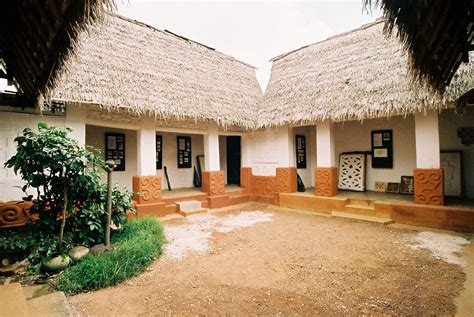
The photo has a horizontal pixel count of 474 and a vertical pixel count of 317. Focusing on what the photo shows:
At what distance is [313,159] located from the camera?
361 inches

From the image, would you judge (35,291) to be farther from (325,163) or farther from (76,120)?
(325,163)

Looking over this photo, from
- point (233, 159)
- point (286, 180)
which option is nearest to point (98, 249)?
point (286, 180)

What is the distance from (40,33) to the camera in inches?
95.6

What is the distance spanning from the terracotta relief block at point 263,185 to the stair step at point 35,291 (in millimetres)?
6377

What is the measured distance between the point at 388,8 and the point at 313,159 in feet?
22.7

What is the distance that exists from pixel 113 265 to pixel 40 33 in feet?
9.26

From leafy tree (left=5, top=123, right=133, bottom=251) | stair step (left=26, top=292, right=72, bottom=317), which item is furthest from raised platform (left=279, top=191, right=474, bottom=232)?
stair step (left=26, top=292, right=72, bottom=317)

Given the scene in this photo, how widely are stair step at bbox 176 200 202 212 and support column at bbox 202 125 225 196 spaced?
587mm

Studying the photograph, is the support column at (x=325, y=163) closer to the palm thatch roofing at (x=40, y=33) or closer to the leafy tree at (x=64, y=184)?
the leafy tree at (x=64, y=184)

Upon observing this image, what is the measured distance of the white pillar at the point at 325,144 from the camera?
6941 millimetres

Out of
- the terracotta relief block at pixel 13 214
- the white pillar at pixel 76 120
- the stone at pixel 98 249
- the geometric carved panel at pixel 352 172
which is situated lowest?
the stone at pixel 98 249

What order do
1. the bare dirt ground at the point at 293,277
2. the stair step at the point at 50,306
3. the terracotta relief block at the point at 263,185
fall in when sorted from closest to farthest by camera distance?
the stair step at the point at 50,306 → the bare dirt ground at the point at 293,277 → the terracotta relief block at the point at 263,185

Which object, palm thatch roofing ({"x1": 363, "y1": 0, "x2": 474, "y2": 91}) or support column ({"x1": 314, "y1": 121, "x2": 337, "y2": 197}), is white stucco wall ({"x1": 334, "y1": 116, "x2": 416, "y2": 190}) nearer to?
support column ({"x1": 314, "y1": 121, "x2": 337, "y2": 197})

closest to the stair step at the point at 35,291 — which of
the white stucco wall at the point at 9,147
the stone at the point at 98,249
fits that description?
the stone at the point at 98,249
